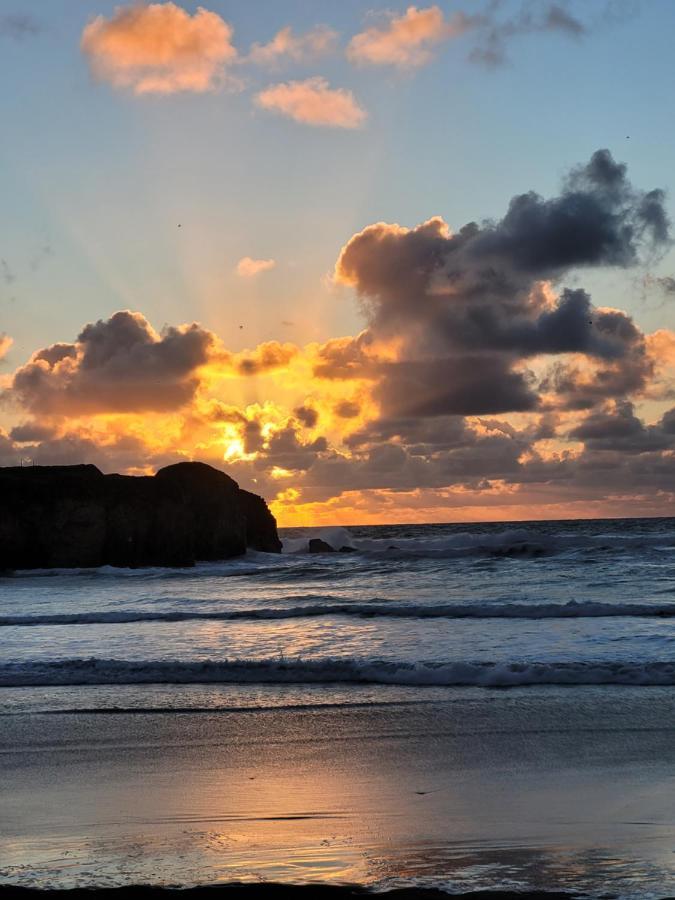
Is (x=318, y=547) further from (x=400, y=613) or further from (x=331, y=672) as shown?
(x=331, y=672)

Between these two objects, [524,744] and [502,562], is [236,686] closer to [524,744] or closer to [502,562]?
[524,744]

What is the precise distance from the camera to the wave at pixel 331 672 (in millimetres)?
13102

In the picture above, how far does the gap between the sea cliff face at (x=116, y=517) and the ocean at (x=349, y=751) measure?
45.2m

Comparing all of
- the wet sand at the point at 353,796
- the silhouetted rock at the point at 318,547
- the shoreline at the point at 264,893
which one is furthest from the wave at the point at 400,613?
the silhouetted rock at the point at 318,547

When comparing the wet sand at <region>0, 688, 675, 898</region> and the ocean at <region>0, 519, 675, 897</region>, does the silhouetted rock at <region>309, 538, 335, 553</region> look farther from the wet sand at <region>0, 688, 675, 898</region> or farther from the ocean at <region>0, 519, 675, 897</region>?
the wet sand at <region>0, 688, 675, 898</region>

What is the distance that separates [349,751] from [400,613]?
48.3 ft

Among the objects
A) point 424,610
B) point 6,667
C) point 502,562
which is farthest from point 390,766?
point 502,562

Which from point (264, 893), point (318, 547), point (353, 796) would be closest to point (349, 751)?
point (353, 796)

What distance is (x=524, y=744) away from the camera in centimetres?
916

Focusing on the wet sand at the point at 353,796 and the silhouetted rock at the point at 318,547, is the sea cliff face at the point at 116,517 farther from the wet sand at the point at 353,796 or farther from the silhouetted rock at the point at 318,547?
the wet sand at the point at 353,796

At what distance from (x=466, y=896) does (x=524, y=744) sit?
4.70m

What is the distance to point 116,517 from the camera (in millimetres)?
67875

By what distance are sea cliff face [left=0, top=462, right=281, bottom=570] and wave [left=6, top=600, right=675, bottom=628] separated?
135ft

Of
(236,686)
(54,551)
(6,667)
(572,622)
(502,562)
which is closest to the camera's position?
(236,686)
